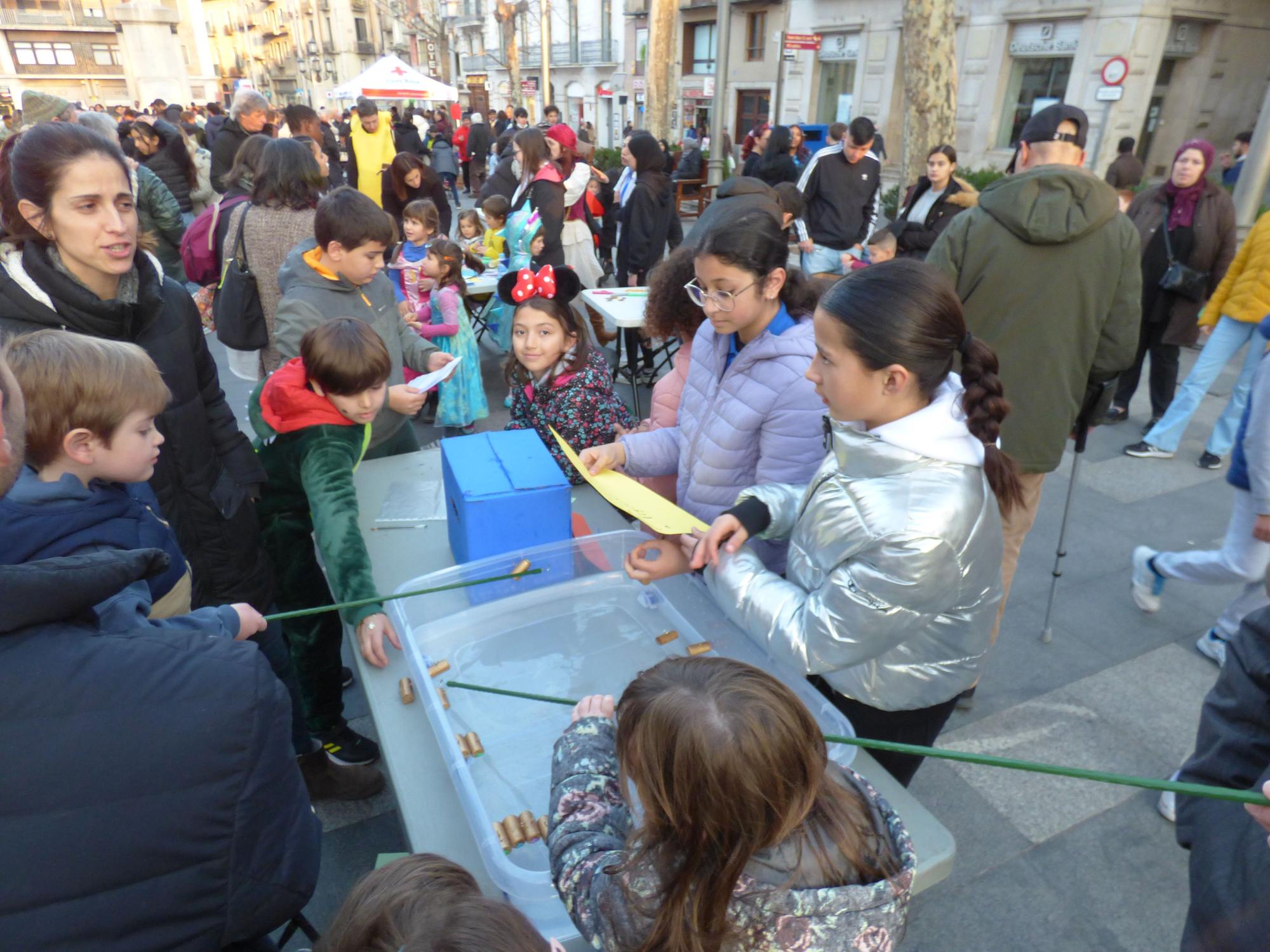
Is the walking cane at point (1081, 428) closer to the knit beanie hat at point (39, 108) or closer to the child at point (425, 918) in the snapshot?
the child at point (425, 918)

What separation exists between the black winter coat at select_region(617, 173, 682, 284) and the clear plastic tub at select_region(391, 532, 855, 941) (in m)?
5.42

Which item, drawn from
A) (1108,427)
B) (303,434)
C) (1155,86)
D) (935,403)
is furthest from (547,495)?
(1155,86)

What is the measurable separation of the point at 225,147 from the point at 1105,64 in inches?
480

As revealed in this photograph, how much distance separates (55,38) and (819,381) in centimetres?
6905

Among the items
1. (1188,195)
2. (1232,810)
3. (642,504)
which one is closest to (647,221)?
(1188,195)

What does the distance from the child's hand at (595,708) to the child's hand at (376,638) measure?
0.57 metres

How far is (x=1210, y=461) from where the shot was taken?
14.9ft

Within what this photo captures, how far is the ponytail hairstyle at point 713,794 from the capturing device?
842 mm

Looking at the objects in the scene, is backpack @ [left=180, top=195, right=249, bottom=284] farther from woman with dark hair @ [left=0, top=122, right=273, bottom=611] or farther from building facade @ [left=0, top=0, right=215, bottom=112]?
building facade @ [left=0, top=0, right=215, bottom=112]

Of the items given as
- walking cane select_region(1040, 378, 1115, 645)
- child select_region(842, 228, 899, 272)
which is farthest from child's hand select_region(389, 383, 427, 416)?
child select_region(842, 228, 899, 272)

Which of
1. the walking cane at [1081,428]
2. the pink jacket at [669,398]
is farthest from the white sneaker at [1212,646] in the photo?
the pink jacket at [669,398]

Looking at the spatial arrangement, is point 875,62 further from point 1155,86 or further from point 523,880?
point 523,880

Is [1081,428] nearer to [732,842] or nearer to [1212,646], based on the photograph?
[1212,646]

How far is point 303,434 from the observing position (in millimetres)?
2012
